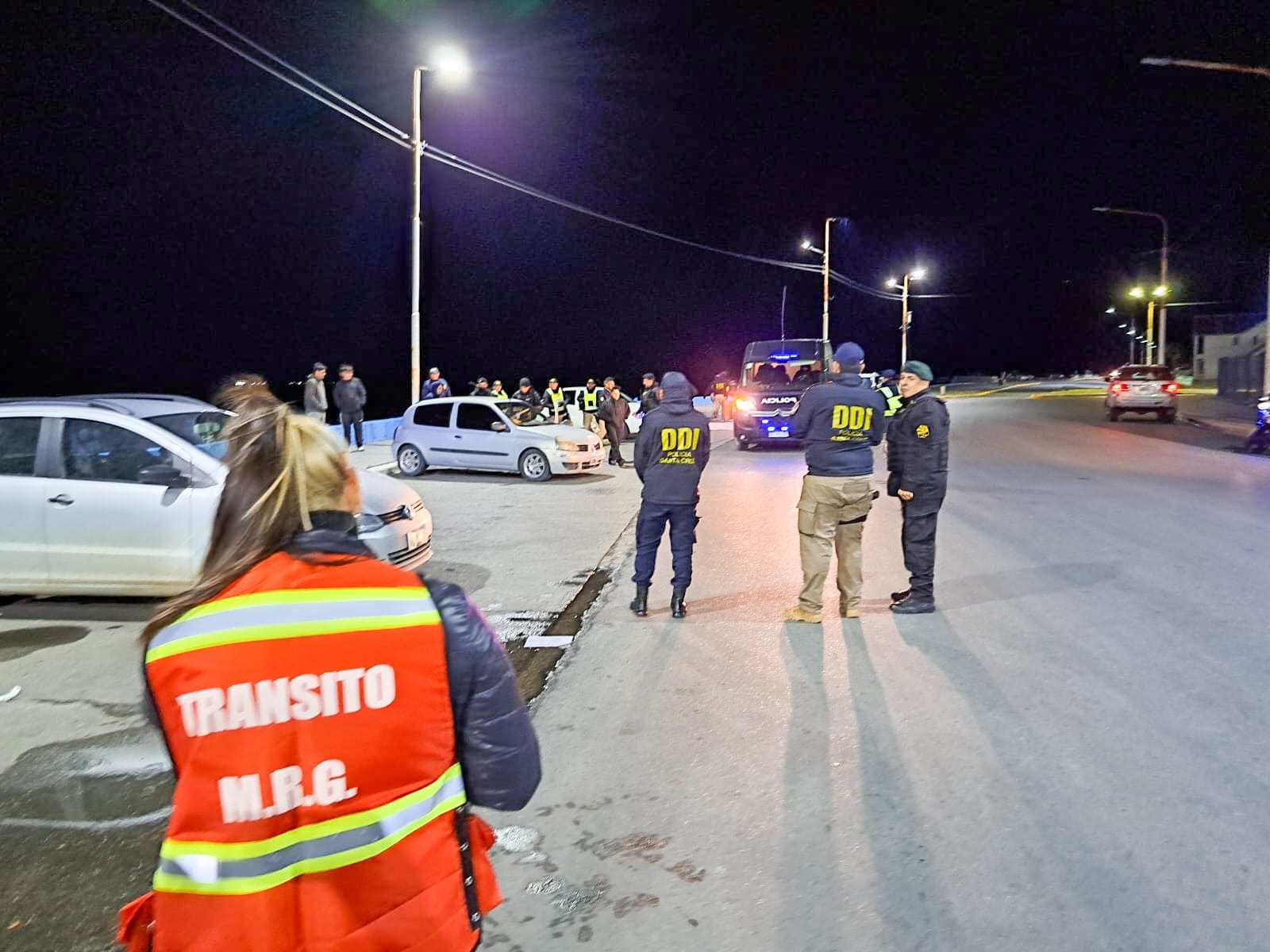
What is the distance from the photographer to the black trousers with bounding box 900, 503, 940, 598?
7523 millimetres

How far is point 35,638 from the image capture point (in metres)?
7.19

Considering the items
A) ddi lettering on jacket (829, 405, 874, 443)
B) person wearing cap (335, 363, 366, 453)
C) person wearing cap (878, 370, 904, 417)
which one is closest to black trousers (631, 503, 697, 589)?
ddi lettering on jacket (829, 405, 874, 443)

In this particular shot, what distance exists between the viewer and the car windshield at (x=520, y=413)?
58.4 feet

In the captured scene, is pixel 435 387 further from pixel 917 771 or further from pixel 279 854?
pixel 279 854

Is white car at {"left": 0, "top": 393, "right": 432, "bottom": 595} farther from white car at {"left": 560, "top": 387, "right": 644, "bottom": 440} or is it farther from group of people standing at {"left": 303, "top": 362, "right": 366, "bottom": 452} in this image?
white car at {"left": 560, "top": 387, "right": 644, "bottom": 440}

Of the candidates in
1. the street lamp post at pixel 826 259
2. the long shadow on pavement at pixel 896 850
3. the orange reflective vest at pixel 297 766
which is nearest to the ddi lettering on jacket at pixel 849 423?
the long shadow on pavement at pixel 896 850

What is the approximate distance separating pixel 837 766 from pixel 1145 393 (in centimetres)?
2898

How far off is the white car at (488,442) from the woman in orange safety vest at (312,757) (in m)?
15.2

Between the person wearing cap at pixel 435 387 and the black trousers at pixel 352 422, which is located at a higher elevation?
the person wearing cap at pixel 435 387

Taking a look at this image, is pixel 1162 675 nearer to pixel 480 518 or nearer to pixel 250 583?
pixel 250 583

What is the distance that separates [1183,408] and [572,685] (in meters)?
37.1

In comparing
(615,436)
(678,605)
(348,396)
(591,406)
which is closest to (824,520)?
(678,605)

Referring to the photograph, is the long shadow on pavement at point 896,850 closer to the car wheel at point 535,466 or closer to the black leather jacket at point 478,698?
the black leather jacket at point 478,698

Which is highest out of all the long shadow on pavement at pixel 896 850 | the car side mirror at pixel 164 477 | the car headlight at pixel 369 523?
the car side mirror at pixel 164 477
